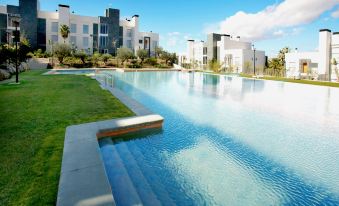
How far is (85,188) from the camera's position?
125 inches

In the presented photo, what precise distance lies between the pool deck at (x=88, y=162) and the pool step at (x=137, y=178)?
546 mm

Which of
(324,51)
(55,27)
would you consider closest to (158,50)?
(55,27)

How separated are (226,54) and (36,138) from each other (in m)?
42.2

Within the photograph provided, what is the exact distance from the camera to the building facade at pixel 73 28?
4144 centimetres

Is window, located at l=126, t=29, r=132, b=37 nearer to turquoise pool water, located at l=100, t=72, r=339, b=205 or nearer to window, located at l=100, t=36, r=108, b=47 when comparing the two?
window, located at l=100, t=36, r=108, b=47

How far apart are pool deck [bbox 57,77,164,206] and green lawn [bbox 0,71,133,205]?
0.15 metres

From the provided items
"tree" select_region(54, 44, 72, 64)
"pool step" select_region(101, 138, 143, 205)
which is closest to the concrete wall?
"tree" select_region(54, 44, 72, 64)

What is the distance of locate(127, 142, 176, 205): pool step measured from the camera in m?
3.64

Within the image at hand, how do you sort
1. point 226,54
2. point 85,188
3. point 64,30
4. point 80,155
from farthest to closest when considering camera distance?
point 226,54 → point 64,30 → point 80,155 → point 85,188

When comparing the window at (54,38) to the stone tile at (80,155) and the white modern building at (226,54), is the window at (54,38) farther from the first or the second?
the stone tile at (80,155)

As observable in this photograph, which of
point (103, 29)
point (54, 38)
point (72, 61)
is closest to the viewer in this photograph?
point (72, 61)

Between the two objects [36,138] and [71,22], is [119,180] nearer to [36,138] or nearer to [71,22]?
[36,138]

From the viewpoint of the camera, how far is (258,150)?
5.84m

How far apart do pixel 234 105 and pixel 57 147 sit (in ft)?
27.0
